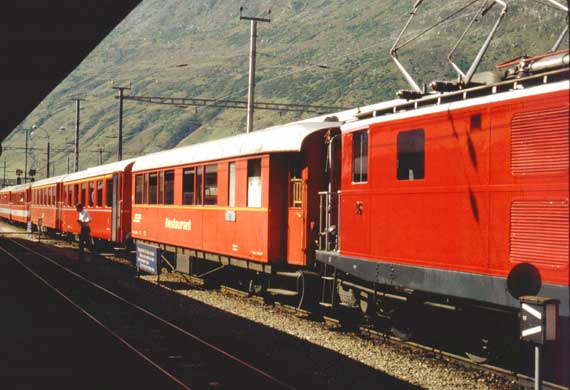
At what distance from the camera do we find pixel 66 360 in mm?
10891

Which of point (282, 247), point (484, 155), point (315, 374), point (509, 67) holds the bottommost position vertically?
point (315, 374)

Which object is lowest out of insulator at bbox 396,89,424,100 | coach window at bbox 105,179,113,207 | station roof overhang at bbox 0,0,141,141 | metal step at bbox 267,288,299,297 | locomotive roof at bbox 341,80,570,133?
metal step at bbox 267,288,299,297

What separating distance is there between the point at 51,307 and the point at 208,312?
3491mm

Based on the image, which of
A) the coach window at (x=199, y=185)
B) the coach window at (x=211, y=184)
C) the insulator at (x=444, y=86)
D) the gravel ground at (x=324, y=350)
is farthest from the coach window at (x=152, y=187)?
the insulator at (x=444, y=86)

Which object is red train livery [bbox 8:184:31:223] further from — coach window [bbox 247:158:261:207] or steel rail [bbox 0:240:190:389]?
coach window [bbox 247:158:261:207]

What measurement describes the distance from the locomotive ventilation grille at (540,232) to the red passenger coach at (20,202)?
46.5m

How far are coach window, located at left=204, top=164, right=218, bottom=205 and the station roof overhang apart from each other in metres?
4.23

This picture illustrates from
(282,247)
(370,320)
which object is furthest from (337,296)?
(282,247)

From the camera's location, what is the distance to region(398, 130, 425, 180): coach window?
1083 cm

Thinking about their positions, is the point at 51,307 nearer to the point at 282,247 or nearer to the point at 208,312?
the point at 208,312

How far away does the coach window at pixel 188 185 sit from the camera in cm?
1934

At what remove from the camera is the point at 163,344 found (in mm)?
12164

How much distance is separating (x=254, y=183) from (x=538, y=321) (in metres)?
8.94

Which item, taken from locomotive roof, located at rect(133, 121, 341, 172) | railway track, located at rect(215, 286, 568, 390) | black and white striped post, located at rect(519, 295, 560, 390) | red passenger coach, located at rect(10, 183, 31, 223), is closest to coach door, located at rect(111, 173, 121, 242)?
locomotive roof, located at rect(133, 121, 341, 172)
